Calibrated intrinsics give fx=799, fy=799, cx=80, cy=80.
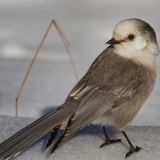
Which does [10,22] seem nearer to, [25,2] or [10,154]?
[25,2]

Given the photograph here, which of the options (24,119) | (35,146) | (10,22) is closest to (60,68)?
(10,22)

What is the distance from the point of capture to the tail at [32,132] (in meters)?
4.36

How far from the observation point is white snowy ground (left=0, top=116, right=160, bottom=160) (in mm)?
4598

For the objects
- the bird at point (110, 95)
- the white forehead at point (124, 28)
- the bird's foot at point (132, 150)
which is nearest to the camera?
the bird at point (110, 95)

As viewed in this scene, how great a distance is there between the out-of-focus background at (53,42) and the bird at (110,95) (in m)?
0.59

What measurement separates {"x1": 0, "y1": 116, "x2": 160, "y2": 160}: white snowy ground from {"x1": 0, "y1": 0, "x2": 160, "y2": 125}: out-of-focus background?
474 mm

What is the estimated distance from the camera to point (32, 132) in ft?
14.7

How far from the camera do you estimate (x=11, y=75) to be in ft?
21.1

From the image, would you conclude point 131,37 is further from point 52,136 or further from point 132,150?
point 52,136

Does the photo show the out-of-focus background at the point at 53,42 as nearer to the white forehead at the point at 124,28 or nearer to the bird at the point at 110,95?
the bird at the point at 110,95

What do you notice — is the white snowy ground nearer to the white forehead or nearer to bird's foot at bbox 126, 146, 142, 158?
bird's foot at bbox 126, 146, 142, 158

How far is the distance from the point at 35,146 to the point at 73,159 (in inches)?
11.4

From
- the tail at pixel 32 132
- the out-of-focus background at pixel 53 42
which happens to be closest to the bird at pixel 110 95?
the tail at pixel 32 132

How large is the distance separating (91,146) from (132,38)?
794mm
